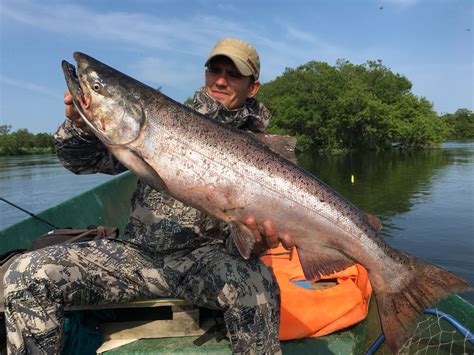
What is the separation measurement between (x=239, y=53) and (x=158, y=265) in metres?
1.96

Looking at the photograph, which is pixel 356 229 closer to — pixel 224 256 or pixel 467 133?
pixel 224 256

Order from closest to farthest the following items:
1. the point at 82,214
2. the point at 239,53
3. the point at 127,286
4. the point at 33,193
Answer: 1. the point at 127,286
2. the point at 239,53
3. the point at 82,214
4. the point at 33,193

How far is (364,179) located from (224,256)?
29.0m

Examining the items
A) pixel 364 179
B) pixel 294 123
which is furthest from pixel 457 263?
pixel 294 123

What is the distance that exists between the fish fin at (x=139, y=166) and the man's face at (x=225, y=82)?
49.1 inches

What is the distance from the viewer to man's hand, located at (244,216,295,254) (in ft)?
9.77

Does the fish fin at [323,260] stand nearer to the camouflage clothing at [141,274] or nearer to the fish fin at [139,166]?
the camouflage clothing at [141,274]

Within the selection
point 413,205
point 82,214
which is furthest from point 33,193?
point 413,205

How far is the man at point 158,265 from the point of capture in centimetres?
292

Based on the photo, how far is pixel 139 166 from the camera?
9.41 feet

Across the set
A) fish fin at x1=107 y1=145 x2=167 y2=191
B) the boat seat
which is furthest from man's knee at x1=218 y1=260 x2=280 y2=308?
fish fin at x1=107 y1=145 x2=167 y2=191

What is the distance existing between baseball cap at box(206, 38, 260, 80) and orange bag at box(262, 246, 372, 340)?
7.25 feet

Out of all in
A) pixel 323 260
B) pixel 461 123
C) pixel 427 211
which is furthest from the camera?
pixel 461 123

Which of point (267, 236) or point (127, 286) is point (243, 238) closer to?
point (267, 236)
